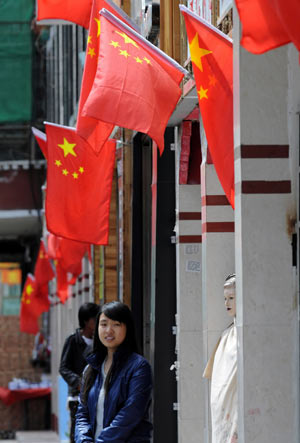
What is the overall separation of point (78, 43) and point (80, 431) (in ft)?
50.9

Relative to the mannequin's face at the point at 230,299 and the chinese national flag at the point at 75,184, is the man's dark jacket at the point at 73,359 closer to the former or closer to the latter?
the chinese national flag at the point at 75,184

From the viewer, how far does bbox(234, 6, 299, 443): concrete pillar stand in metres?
6.47

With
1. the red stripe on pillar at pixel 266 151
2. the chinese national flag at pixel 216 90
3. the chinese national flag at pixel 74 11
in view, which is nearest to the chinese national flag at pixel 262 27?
the red stripe on pillar at pixel 266 151

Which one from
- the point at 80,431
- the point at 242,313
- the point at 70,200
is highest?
the point at 70,200

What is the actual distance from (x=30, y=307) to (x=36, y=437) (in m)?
3.28

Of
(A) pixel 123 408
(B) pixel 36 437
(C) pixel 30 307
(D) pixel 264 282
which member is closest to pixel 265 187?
(D) pixel 264 282

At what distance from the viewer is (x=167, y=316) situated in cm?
1201

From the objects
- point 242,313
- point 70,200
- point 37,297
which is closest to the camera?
point 242,313

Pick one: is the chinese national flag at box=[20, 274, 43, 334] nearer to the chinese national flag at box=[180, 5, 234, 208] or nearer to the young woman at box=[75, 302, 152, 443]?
the young woman at box=[75, 302, 152, 443]

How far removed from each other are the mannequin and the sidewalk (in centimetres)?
1774

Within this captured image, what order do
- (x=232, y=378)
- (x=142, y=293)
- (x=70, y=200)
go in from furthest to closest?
1. (x=142, y=293)
2. (x=70, y=200)
3. (x=232, y=378)

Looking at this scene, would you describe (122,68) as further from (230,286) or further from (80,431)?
(80,431)

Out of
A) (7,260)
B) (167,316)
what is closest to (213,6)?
(167,316)

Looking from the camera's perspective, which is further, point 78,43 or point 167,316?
point 78,43
